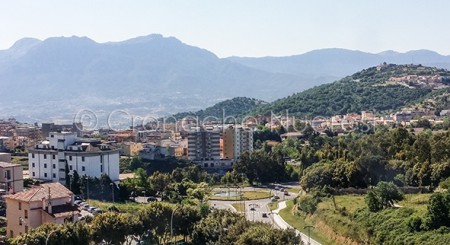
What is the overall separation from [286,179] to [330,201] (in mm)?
18325

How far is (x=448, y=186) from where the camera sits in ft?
90.3

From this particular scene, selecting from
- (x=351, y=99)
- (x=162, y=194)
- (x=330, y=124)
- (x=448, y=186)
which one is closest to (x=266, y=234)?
(x=448, y=186)

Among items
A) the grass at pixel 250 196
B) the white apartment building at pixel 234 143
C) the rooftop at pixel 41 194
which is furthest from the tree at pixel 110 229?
the white apartment building at pixel 234 143

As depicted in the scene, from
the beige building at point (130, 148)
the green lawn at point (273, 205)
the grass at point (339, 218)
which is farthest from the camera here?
the beige building at point (130, 148)

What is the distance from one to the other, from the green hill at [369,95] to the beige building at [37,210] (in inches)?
2910

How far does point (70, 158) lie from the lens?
137ft

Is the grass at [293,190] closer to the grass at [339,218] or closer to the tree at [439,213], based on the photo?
the grass at [339,218]

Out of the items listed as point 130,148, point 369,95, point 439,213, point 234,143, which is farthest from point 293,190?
point 369,95

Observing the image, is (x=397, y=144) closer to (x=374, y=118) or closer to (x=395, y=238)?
(x=395, y=238)

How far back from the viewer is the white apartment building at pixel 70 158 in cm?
4144

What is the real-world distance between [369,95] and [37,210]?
83.1 m

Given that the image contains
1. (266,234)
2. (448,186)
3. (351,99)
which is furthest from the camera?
(351,99)

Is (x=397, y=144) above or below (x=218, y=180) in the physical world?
above

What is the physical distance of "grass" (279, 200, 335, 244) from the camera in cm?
2639
